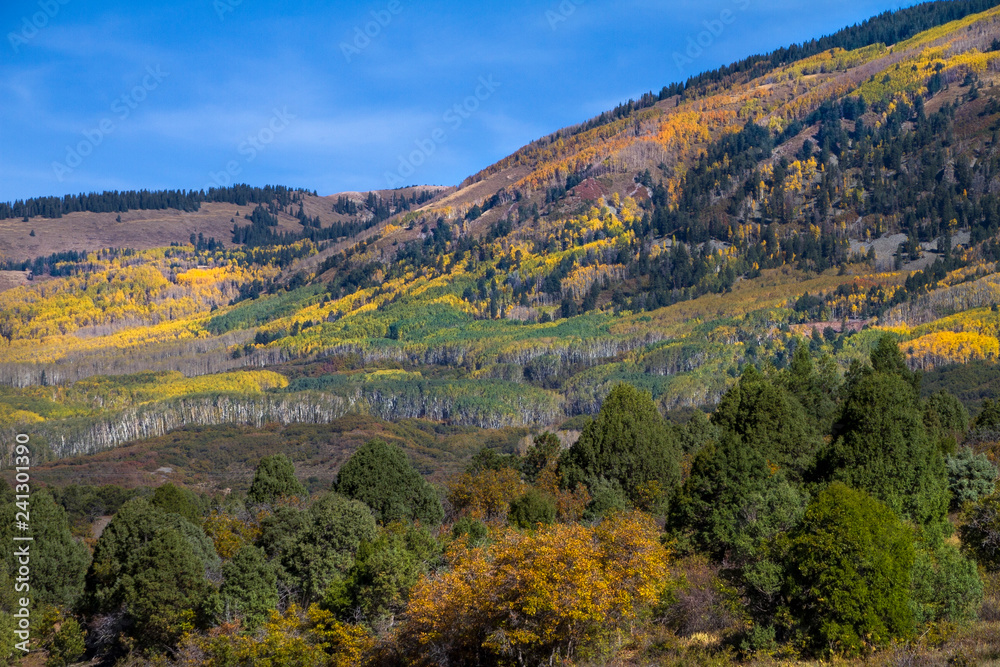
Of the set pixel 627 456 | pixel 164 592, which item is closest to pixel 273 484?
pixel 627 456

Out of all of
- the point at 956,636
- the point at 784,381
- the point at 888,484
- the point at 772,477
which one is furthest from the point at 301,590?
the point at 784,381

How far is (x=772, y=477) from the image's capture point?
75.7 m

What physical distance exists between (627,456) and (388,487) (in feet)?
80.5

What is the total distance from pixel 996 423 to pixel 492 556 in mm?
87215

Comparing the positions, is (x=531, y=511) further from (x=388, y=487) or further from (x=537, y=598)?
(x=537, y=598)

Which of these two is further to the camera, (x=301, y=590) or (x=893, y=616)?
(x=301, y=590)

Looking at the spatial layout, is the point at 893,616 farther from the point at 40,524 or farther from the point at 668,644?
the point at 40,524

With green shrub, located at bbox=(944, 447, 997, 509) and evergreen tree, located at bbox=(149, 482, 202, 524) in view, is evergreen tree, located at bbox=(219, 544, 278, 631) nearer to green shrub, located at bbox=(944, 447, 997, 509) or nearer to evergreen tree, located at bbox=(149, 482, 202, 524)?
evergreen tree, located at bbox=(149, 482, 202, 524)

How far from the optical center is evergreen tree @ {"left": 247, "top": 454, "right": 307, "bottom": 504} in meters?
121

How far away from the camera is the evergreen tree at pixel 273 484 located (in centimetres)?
12138

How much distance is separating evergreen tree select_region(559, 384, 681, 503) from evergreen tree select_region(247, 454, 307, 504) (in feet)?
112

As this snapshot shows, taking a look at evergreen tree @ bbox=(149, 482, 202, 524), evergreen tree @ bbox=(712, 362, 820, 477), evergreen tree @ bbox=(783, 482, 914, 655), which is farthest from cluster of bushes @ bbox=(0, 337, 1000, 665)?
evergreen tree @ bbox=(149, 482, 202, 524)

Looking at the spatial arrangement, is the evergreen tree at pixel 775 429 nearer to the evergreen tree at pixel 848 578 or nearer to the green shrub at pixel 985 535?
the green shrub at pixel 985 535

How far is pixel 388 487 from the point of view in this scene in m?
107
